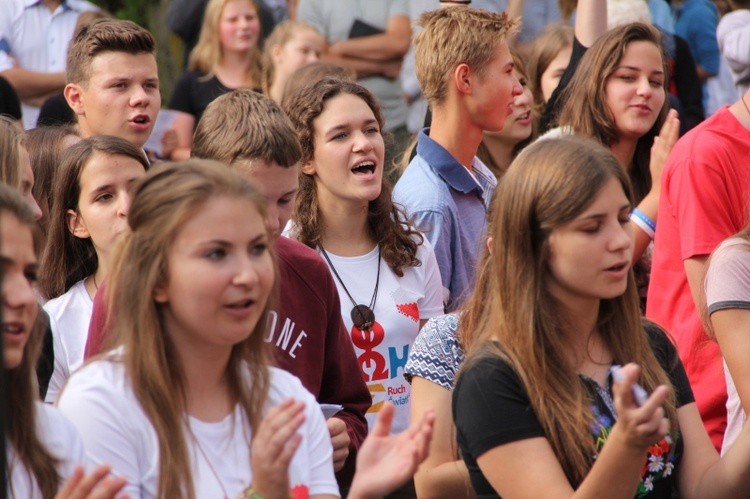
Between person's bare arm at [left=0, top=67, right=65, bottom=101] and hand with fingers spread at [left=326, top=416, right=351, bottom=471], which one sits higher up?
person's bare arm at [left=0, top=67, right=65, bottom=101]

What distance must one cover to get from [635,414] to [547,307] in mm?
541

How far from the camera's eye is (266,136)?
336 centimetres

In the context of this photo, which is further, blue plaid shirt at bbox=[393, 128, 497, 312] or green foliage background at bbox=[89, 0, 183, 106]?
green foliage background at bbox=[89, 0, 183, 106]

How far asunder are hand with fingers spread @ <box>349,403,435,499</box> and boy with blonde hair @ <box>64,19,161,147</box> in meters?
2.72

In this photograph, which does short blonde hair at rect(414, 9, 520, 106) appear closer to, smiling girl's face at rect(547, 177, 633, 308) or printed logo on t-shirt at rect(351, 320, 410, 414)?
printed logo on t-shirt at rect(351, 320, 410, 414)

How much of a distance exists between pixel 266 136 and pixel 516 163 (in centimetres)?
90

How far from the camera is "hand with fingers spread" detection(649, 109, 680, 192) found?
464cm

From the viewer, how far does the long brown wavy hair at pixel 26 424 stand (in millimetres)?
2273

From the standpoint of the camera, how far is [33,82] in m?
6.50

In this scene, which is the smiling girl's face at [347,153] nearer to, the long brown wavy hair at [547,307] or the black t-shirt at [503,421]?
the long brown wavy hair at [547,307]

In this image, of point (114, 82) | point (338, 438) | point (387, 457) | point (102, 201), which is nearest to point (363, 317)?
point (338, 438)

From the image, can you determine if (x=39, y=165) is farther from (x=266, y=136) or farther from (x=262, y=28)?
→ (x=262, y=28)

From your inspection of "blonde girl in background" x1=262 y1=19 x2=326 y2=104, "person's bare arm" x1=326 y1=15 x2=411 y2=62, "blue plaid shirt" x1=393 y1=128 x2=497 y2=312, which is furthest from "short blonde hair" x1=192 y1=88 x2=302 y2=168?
"person's bare arm" x1=326 y1=15 x2=411 y2=62

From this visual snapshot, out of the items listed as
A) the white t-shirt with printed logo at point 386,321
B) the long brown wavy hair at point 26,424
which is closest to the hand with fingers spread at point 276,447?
the long brown wavy hair at point 26,424
